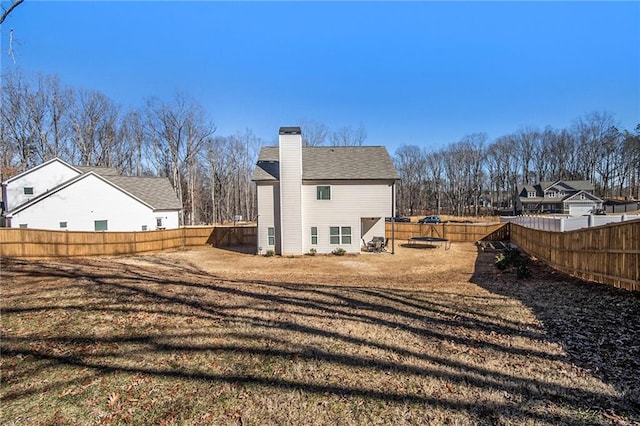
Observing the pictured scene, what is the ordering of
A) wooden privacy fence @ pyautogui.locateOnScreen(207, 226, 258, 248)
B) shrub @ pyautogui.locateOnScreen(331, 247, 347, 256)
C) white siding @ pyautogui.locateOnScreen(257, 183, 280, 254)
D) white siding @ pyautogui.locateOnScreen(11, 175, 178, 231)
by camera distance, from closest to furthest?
shrub @ pyautogui.locateOnScreen(331, 247, 347, 256)
white siding @ pyautogui.locateOnScreen(257, 183, 280, 254)
white siding @ pyautogui.locateOnScreen(11, 175, 178, 231)
wooden privacy fence @ pyautogui.locateOnScreen(207, 226, 258, 248)

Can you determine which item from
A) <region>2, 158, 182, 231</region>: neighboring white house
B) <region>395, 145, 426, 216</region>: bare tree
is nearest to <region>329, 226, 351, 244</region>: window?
<region>2, 158, 182, 231</region>: neighboring white house

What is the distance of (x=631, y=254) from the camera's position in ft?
22.1

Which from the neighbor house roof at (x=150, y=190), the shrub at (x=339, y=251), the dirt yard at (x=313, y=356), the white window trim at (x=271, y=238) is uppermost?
the neighbor house roof at (x=150, y=190)

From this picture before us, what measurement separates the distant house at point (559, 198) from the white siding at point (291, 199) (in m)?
51.5

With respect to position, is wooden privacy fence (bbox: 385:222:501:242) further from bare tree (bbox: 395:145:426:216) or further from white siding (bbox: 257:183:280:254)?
bare tree (bbox: 395:145:426:216)

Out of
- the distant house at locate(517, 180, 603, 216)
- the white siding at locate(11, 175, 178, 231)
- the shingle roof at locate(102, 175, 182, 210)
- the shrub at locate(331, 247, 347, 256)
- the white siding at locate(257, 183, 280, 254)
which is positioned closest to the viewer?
the shrub at locate(331, 247, 347, 256)

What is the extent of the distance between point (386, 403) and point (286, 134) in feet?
57.5

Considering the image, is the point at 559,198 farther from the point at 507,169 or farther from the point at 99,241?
the point at 99,241

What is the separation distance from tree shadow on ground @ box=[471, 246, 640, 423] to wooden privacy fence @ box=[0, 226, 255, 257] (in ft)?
66.3

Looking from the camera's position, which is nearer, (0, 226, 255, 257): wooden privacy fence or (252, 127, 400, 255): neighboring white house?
(0, 226, 255, 257): wooden privacy fence

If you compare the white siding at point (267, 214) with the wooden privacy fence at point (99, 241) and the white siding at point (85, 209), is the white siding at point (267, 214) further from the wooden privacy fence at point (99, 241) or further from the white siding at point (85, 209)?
the white siding at point (85, 209)

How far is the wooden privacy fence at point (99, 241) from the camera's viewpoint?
49.6 ft

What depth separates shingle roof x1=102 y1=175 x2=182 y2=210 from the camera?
26.7 m

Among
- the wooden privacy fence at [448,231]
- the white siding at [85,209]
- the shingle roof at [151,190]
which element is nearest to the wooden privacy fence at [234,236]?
the white siding at [85,209]
